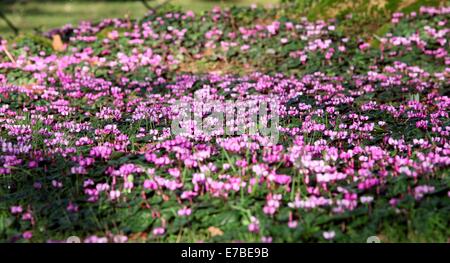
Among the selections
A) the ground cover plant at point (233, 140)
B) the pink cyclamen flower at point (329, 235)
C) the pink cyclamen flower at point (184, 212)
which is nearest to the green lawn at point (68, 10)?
the ground cover plant at point (233, 140)

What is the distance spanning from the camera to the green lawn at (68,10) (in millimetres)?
19438

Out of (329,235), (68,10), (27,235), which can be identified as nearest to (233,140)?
(329,235)

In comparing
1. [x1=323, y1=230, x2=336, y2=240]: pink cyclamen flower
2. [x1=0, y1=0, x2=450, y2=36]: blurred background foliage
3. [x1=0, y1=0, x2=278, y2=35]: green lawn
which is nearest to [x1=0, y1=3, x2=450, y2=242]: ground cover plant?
[x1=323, y1=230, x2=336, y2=240]: pink cyclamen flower

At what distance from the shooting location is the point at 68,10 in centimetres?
2136

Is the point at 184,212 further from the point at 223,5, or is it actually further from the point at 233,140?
the point at 223,5

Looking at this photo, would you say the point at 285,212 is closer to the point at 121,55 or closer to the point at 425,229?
the point at 425,229

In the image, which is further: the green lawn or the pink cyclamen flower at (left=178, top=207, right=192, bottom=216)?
the green lawn

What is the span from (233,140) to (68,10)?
17112 mm

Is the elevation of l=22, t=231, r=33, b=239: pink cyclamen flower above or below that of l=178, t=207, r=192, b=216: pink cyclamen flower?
below

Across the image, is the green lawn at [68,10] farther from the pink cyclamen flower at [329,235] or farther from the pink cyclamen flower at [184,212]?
the pink cyclamen flower at [329,235]

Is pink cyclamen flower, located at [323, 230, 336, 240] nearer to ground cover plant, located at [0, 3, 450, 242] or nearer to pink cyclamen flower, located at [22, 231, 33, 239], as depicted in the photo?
ground cover plant, located at [0, 3, 450, 242]

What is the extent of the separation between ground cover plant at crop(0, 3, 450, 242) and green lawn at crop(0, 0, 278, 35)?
23.2ft

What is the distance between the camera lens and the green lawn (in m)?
19.4

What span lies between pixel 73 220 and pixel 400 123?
447 cm
